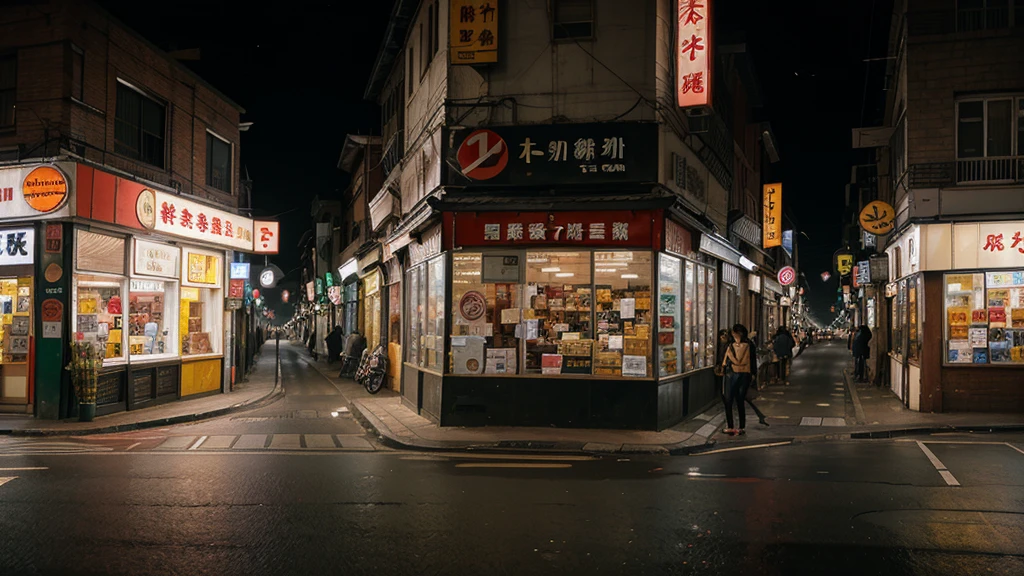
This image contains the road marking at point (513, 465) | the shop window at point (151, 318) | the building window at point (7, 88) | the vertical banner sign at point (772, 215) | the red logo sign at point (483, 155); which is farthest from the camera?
the vertical banner sign at point (772, 215)

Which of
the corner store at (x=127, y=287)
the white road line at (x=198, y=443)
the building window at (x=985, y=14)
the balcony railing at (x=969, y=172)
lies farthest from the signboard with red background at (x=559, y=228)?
the building window at (x=985, y=14)

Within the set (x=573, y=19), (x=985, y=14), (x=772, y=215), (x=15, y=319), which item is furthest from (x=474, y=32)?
(x=772, y=215)

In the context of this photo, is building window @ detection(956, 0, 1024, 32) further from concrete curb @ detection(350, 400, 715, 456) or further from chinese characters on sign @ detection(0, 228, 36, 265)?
chinese characters on sign @ detection(0, 228, 36, 265)

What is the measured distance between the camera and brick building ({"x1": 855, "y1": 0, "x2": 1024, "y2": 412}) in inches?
660

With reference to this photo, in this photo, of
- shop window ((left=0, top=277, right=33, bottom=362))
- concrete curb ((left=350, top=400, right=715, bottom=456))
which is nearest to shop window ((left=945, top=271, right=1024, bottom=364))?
concrete curb ((left=350, top=400, right=715, bottom=456))

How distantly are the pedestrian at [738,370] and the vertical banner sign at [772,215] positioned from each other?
61.2 ft

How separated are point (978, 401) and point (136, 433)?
57.0ft

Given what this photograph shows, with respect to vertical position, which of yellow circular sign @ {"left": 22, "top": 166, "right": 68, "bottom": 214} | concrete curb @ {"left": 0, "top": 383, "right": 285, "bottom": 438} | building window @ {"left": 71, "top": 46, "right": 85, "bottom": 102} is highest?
building window @ {"left": 71, "top": 46, "right": 85, "bottom": 102}

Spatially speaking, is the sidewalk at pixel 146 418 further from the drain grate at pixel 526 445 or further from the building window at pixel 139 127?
the drain grate at pixel 526 445

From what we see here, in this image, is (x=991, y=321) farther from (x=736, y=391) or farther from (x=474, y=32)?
(x=474, y=32)

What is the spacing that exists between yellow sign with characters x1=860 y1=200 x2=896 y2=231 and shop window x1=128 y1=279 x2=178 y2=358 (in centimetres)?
1846

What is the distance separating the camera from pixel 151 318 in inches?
770

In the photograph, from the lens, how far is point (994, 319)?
667 inches

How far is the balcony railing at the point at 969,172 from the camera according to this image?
55.2ft
